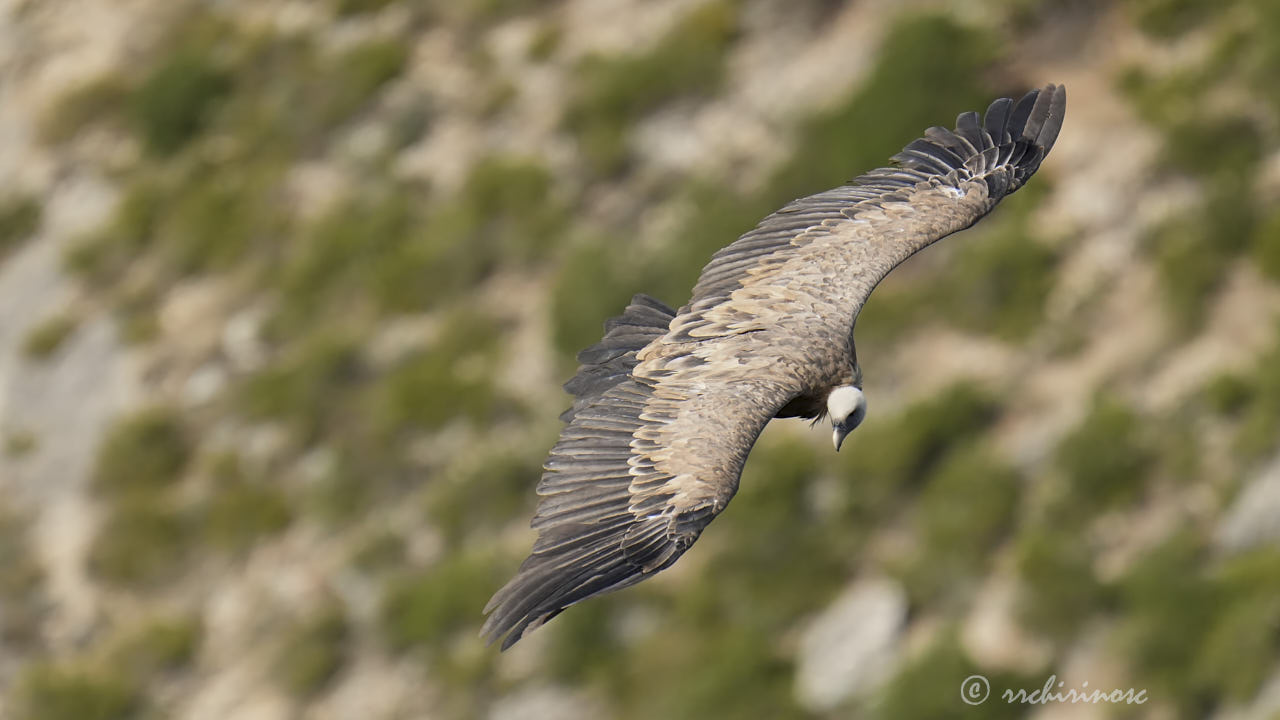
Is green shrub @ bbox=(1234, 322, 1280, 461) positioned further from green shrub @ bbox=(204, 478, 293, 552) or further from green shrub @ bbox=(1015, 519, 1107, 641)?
green shrub @ bbox=(204, 478, 293, 552)

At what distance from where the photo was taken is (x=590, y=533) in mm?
9898

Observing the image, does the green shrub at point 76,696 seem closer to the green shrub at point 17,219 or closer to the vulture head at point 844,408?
the green shrub at point 17,219

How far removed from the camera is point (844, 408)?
1126 cm

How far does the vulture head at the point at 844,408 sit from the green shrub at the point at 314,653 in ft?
37.0

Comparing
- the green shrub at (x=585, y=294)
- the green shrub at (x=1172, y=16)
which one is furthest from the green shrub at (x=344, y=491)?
the green shrub at (x=1172, y=16)

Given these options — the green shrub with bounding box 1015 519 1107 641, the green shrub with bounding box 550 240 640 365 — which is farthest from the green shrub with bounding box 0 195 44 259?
the green shrub with bounding box 1015 519 1107 641

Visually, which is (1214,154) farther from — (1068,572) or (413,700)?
(413,700)

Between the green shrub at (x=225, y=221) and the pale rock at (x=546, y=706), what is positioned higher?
the green shrub at (x=225, y=221)

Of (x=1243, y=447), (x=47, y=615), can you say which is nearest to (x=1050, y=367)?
(x=1243, y=447)

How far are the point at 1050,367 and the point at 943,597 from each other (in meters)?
2.73

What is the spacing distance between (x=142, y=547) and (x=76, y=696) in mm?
1924

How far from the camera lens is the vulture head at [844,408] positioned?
37.0ft

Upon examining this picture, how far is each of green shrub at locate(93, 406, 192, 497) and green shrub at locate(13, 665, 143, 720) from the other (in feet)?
7.79

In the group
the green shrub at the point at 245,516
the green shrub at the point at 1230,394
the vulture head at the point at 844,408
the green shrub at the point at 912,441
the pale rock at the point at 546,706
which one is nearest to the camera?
the vulture head at the point at 844,408
